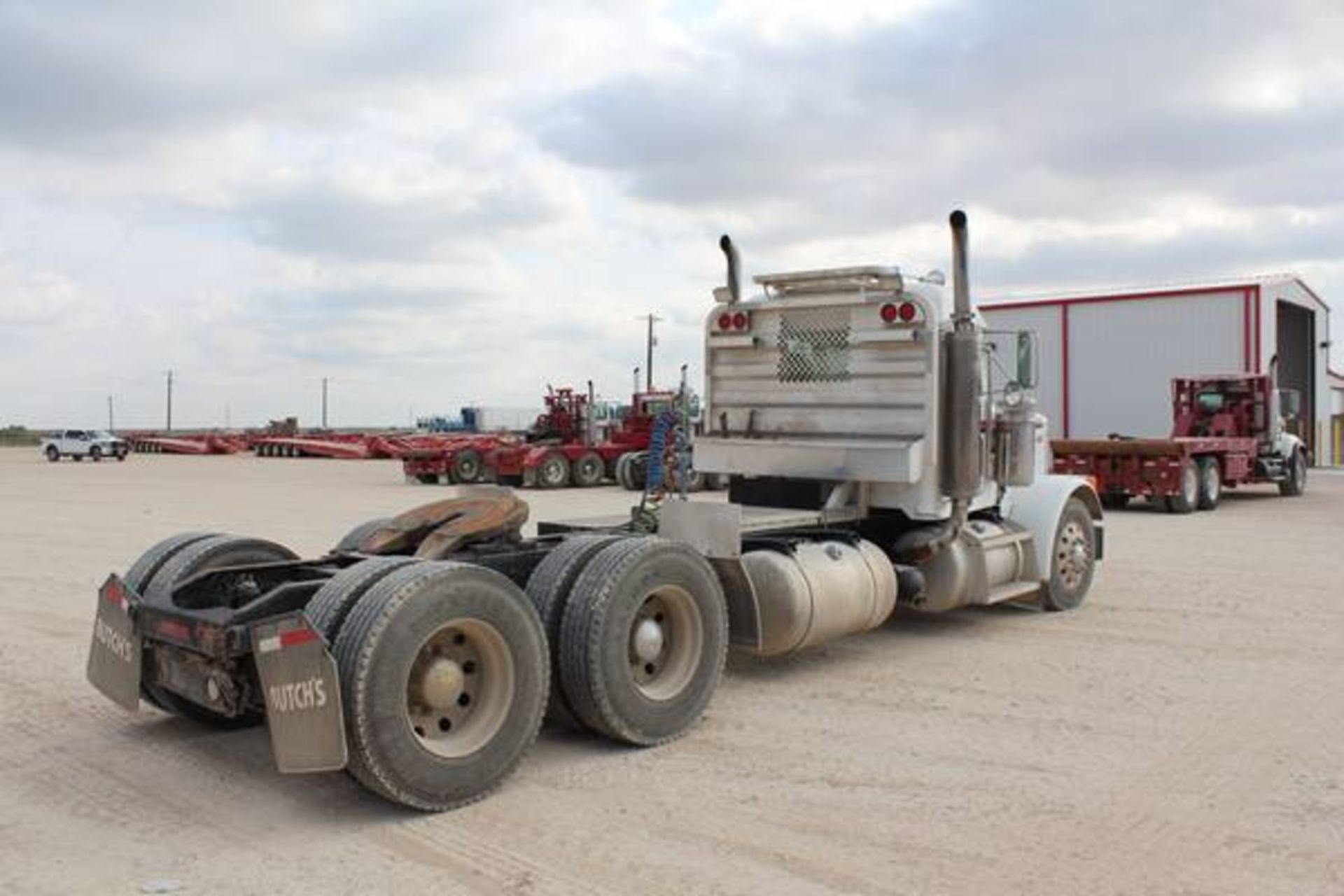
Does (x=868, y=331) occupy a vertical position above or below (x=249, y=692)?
above

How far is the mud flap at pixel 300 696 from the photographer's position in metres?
4.36

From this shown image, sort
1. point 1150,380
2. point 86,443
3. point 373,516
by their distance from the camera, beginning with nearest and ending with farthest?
point 373,516 → point 1150,380 → point 86,443

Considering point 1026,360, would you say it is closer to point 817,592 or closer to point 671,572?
point 817,592

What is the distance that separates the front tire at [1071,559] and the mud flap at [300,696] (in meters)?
6.47

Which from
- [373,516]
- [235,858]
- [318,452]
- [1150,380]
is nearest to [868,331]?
[235,858]

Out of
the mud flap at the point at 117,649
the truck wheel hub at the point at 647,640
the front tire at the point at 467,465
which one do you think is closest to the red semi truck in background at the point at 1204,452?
the truck wheel hub at the point at 647,640

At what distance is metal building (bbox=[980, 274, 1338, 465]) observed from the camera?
3192 cm

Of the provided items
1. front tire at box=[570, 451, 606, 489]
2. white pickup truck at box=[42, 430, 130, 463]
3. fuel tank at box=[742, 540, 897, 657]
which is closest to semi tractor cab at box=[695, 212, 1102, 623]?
fuel tank at box=[742, 540, 897, 657]

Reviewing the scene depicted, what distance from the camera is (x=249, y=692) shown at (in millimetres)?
4848

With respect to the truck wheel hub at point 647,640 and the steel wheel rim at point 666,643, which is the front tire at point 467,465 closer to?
the steel wheel rim at point 666,643

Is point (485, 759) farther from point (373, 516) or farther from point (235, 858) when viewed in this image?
point (373, 516)

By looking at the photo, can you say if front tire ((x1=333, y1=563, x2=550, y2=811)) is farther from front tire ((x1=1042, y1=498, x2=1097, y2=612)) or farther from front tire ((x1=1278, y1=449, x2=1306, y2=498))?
front tire ((x1=1278, y1=449, x2=1306, y2=498))

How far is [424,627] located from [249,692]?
88 cm

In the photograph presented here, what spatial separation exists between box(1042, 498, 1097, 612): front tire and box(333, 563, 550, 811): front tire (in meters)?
5.56
